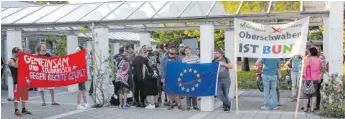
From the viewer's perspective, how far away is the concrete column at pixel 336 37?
389 inches

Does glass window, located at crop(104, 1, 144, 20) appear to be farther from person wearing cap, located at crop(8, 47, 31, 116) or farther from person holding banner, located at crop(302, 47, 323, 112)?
person holding banner, located at crop(302, 47, 323, 112)

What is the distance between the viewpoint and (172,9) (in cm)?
1210

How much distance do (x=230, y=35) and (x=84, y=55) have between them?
5020 mm

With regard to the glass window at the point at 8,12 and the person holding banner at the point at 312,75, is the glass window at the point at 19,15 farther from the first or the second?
the person holding banner at the point at 312,75

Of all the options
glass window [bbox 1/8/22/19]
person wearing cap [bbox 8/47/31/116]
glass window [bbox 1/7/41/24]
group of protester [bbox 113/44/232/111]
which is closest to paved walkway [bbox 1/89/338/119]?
person wearing cap [bbox 8/47/31/116]

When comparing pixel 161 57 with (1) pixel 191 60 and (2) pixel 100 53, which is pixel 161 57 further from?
(2) pixel 100 53

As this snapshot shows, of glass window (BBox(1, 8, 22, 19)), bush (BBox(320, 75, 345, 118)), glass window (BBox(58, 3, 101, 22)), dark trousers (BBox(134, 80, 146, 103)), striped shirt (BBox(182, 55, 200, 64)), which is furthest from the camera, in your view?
glass window (BBox(1, 8, 22, 19))

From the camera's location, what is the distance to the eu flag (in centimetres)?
1072

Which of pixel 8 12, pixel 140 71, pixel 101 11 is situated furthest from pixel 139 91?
pixel 8 12

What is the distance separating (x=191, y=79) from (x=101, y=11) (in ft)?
12.9

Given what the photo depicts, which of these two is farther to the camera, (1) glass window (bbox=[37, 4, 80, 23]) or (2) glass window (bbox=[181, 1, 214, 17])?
(1) glass window (bbox=[37, 4, 80, 23])

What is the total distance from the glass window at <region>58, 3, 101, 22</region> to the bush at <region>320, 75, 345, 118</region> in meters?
7.21

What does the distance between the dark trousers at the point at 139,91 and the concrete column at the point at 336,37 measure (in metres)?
4.81

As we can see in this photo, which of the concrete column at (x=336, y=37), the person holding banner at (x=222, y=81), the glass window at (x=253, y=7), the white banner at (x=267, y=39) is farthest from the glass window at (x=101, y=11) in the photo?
the concrete column at (x=336, y=37)
